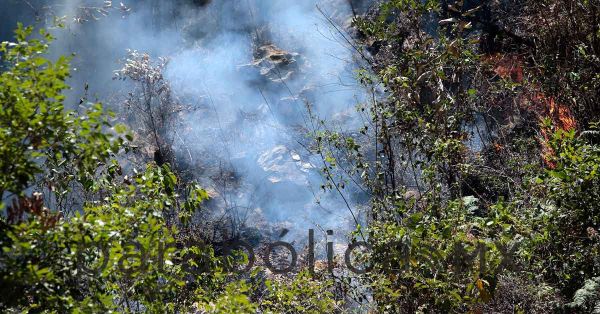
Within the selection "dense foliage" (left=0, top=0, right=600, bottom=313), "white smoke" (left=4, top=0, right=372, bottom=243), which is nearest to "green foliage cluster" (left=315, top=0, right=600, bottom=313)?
"dense foliage" (left=0, top=0, right=600, bottom=313)

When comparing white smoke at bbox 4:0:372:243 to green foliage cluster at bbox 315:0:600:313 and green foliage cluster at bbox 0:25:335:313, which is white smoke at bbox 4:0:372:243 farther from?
green foliage cluster at bbox 0:25:335:313

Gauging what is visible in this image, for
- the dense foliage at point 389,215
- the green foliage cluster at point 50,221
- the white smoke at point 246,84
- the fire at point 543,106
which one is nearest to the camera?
the green foliage cluster at point 50,221

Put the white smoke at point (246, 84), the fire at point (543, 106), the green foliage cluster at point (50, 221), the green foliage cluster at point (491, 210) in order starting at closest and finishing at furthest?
the green foliage cluster at point (50, 221) → the green foliage cluster at point (491, 210) → the fire at point (543, 106) → the white smoke at point (246, 84)

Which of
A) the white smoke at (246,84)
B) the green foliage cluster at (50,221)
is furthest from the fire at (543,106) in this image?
the green foliage cluster at (50,221)

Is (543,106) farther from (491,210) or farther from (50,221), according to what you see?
(50,221)

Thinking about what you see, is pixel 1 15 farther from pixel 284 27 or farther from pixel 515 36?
pixel 515 36

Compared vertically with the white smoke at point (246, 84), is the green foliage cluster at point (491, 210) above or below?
below

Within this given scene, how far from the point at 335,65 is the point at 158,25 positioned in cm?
444

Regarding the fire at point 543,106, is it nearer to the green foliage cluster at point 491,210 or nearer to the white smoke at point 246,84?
the green foliage cluster at point 491,210

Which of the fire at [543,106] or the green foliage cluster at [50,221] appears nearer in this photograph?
the green foliage cluster at [50,221]

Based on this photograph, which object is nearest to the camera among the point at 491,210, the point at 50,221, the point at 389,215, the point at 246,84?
the point at 50,221

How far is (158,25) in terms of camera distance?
15.1m

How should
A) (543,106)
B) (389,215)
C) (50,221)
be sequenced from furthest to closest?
(543,106)
(389,215)
(50,221)

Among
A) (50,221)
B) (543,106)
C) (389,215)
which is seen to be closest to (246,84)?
(543,106)
